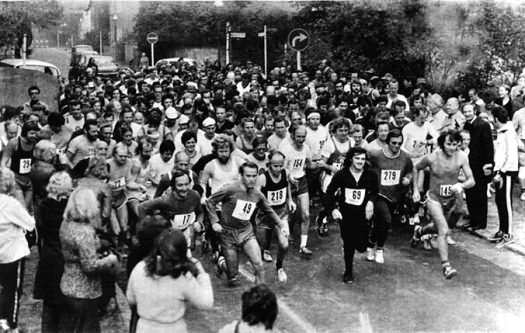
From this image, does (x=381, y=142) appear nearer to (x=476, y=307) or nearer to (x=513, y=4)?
(x=476, y=307)

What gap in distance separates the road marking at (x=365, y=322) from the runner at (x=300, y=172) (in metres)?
2.07

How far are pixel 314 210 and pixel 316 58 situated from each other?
11720mm

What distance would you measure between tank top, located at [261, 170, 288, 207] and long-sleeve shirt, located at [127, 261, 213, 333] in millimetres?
3716

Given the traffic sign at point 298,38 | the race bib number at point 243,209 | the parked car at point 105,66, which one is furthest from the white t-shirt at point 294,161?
the parked car at point 105,66

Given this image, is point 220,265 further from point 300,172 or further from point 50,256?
point 50,256

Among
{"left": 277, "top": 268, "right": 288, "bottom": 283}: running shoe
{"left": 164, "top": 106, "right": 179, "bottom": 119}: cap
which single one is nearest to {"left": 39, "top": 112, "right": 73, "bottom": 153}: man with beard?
{"left": 164, "top": 106, "right": 179, "bottom": 119}: cap

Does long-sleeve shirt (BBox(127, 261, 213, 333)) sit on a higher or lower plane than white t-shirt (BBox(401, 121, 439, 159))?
lower

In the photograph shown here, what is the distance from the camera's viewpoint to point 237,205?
7.38 m

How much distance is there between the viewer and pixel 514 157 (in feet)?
31.0

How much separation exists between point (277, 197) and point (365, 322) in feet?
6.12

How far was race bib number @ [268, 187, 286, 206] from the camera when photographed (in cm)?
810

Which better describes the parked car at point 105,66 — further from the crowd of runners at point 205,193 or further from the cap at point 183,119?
the cap at point 183,119

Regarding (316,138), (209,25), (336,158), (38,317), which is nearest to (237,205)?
(38,317)

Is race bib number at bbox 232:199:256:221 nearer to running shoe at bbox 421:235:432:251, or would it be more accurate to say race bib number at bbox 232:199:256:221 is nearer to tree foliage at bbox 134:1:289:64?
running shoe at bbox 421:235:432:251
